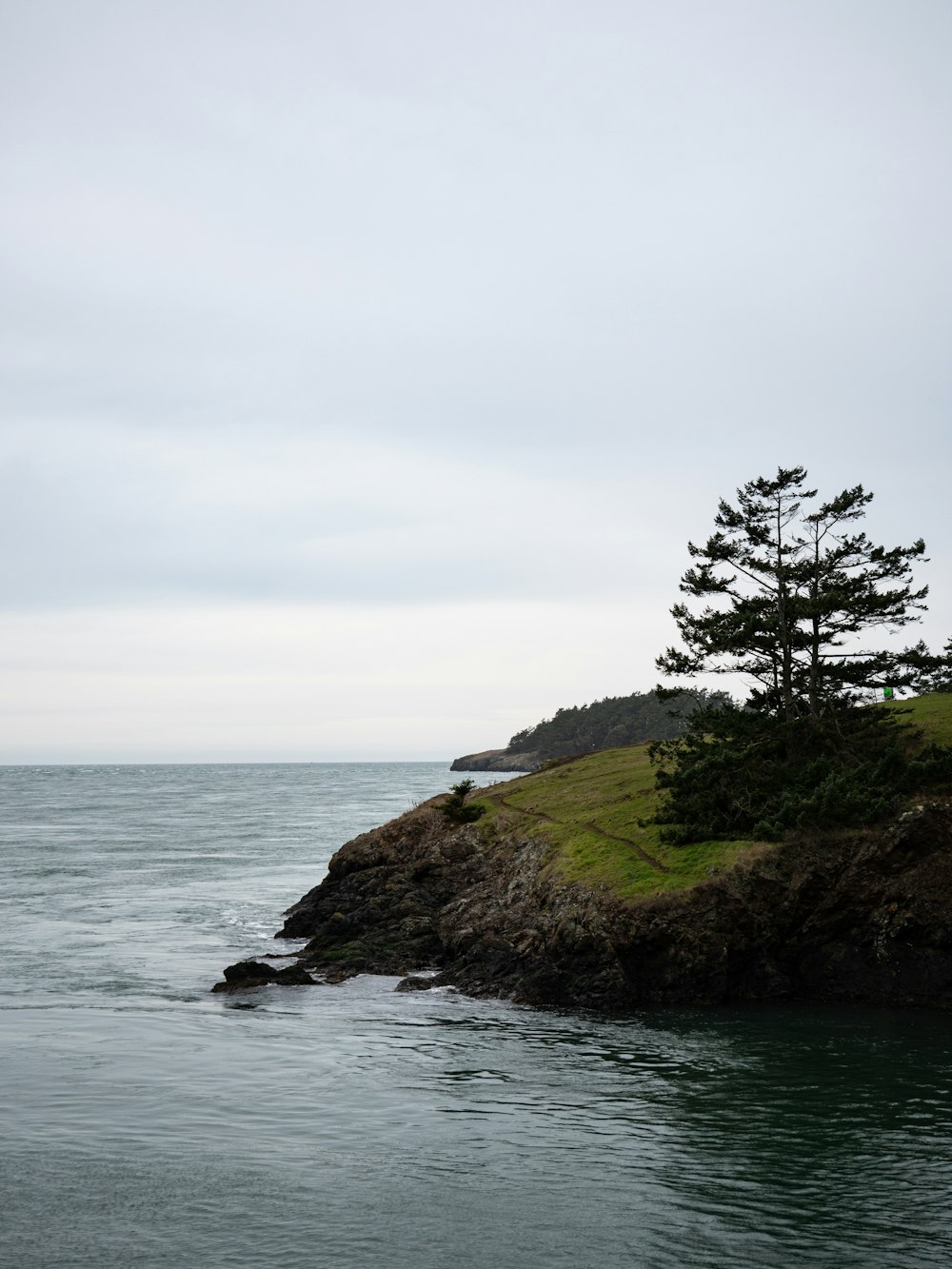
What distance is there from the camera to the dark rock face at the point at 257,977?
114ft

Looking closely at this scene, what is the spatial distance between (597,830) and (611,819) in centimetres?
163

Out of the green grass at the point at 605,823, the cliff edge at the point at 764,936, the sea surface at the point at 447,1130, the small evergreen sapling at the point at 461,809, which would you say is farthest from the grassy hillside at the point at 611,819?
the sea surface at the point at 447,1130

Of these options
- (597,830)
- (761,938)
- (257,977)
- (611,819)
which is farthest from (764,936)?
(257,977)

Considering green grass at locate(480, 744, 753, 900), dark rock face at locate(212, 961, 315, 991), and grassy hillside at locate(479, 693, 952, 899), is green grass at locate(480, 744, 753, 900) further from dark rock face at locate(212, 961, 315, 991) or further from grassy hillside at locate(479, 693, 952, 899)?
dark rock face at locate(212, 961, 315, 991)

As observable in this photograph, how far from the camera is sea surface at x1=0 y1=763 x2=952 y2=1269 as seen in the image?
53.6 ft

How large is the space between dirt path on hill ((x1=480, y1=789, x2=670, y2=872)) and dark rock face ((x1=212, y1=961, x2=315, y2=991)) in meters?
12.2

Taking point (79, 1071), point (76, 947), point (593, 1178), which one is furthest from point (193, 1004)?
point (593, 1178)

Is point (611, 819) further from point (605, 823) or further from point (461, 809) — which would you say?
point (461, 809)

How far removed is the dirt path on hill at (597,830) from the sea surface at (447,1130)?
6133 millimetres

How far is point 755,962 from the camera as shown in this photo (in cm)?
3322

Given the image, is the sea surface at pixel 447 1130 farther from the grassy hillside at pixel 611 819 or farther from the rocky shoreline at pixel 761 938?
the grassy hillside at pixel 611 819

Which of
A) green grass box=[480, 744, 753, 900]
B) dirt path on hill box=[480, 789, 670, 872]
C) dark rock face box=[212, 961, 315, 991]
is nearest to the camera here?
dark rock face box=[212, 961, 315, 991]

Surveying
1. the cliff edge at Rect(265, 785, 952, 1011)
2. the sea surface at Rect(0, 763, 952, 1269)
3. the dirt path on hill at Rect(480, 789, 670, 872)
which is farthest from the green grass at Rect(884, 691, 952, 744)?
the sea surface at Rect(0, 763, 952, 1269)

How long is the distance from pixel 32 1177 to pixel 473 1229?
805 cm
